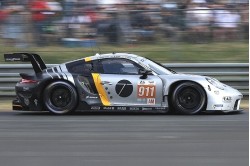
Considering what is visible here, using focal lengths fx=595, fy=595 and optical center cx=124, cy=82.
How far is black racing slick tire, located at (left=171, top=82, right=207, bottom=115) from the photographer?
11.1 meters

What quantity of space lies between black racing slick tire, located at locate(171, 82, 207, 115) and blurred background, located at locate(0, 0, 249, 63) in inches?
122

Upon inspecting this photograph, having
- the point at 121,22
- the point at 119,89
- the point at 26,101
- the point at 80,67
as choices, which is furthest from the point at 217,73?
the point at 26,101

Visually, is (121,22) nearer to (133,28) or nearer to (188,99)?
(133,28)

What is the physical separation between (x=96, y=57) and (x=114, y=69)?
1.45 feet

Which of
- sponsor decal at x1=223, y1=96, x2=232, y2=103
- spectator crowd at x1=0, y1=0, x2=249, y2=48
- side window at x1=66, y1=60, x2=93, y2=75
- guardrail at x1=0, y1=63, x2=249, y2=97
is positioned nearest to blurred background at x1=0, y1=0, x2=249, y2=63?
spectator crowd at x1=0, y1=0, x2=249, y2=48

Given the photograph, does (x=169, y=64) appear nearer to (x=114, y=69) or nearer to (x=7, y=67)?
(x=114, y=69)

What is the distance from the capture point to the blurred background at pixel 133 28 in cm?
1416

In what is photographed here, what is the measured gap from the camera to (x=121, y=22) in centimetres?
1422

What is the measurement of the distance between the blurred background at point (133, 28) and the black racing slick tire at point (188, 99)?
3.11 meters

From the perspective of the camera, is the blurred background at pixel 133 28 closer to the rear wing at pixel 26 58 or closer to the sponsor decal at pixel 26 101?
the rear wing at pixel 26 58
